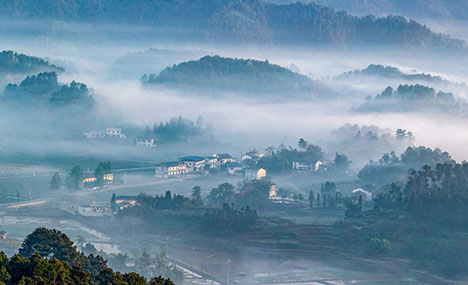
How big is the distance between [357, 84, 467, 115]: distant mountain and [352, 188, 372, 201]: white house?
739 inches

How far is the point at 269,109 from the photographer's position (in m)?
52.9

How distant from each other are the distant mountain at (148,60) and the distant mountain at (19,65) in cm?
879

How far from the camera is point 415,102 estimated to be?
50125 millimetres

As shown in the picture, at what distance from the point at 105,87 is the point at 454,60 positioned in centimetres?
2517

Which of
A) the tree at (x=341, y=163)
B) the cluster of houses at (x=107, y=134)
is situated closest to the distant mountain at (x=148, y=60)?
the cluster of houses at (x=107, y=134)

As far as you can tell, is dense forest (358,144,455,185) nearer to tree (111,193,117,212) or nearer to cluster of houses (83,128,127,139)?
tree (111,193,117,212)

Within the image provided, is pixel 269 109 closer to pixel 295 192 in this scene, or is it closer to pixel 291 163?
pixel 291 163

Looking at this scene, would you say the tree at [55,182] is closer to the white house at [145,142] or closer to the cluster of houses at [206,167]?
the cluster of houses at [206,167]

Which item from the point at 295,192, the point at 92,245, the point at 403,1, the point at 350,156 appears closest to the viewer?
the point at 92,245

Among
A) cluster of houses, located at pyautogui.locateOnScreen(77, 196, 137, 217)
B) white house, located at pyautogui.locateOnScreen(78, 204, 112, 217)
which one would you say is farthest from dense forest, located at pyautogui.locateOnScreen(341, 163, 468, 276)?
white house, located at pyautogui.locateOnScreen(78, 204, 112, 217)

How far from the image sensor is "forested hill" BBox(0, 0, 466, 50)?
6731 cm

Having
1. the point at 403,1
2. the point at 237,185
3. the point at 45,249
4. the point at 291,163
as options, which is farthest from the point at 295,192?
the point at 403,1

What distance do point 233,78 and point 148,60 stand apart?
11.3m

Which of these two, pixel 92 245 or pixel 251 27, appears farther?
pixel 251 27
